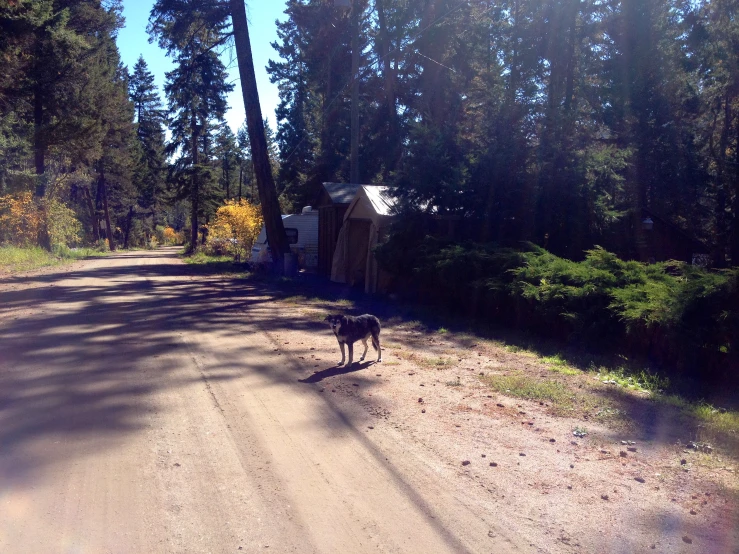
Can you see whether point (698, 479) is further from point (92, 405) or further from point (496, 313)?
point (496, 313)

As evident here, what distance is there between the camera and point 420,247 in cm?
1586

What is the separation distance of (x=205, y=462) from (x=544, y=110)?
15.9m

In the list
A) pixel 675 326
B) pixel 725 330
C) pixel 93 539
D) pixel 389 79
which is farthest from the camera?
pixel 389 79

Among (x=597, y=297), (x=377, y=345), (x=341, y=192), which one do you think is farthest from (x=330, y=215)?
(x=597, y=297)

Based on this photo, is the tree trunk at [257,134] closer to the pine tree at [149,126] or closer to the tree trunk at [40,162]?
the tree trunk at [40,162]

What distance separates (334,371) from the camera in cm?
880

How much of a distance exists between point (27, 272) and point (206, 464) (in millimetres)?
23264

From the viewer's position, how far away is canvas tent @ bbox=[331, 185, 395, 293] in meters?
18.6

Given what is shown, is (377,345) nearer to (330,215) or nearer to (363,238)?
(363,238)

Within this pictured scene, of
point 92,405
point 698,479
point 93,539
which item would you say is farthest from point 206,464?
point 698,479

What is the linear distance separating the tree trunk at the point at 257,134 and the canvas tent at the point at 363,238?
10.9ft

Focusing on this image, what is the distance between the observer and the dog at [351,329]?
28.8 feet

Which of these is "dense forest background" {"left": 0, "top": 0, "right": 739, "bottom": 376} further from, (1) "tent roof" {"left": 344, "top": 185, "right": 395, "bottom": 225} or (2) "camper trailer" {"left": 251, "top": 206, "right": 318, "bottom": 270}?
(2) "camper trailer" {"left": 251, "top": 206, "right": 318, "bottom": 270}

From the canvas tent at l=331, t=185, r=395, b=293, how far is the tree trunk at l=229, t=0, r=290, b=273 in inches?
131
